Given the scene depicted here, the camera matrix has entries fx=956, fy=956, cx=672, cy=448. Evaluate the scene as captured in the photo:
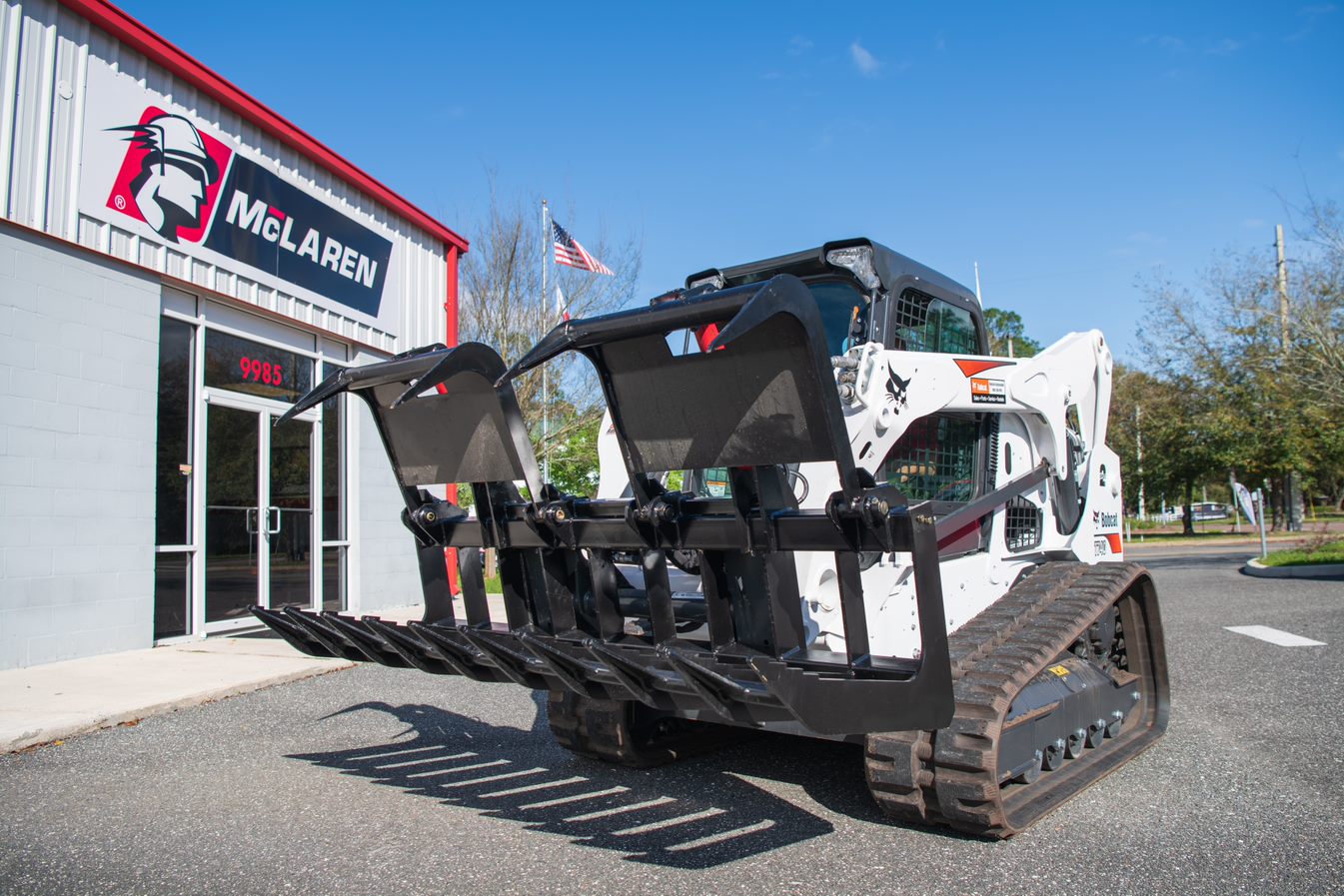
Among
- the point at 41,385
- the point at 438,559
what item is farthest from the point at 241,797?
the point at 41,385

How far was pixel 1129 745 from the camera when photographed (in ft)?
16.9

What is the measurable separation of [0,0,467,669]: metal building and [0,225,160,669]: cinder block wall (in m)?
0.02

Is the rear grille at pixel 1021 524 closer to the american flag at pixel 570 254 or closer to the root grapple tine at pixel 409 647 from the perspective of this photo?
the root grapple tine at pixel 409 647

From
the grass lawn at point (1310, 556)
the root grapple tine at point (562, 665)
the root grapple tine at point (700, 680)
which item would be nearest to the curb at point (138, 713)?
the root grapple tine at point (562, 665)

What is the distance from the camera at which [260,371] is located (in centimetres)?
1076

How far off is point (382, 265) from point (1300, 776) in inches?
460

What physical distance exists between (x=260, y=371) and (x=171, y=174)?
229 cm

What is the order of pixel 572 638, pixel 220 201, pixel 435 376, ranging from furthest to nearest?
pixel 220 201, pixel 572 638, pixel 435 376

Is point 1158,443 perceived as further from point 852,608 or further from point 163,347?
point 852,608

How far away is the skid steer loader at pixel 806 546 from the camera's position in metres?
2.96

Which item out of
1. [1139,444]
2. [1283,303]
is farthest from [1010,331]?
[1283,303]

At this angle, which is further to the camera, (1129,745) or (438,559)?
(1129,745)

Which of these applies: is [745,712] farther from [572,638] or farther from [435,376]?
[435,376]

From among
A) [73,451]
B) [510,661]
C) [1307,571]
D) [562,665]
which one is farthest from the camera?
[1307,571]
